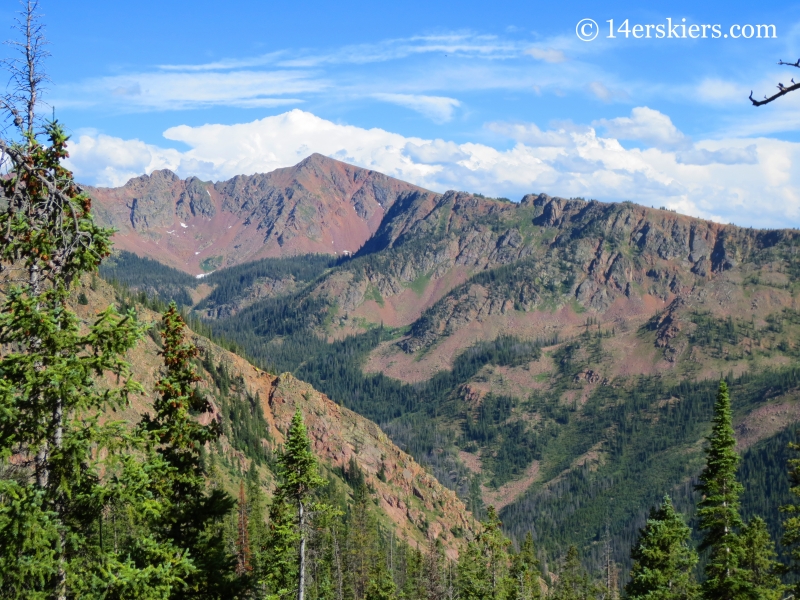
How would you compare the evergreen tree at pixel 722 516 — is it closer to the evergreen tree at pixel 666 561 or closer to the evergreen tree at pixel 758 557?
the evergreen tree at pixel 666 561

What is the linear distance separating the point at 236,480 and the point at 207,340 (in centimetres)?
6317

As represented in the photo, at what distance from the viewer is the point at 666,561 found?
44.7 metres

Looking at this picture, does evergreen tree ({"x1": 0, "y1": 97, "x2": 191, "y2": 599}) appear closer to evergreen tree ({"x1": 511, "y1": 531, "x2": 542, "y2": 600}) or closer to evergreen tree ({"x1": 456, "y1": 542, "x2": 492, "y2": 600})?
evergreen tree ({"x1": 456, "y1": 542, "x2": 492, "y2": 600})

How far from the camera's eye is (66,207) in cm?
1714

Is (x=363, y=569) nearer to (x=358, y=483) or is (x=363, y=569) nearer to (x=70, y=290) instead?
(x=358, y=483)

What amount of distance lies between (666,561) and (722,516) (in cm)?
677

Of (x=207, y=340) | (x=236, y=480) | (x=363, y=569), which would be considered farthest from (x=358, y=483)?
(x=363, y=569)

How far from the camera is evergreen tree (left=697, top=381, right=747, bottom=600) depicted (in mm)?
38625

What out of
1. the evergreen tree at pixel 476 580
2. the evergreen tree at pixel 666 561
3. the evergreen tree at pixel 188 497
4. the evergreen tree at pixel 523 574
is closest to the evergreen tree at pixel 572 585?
the evergreen tree at pixel 523 574

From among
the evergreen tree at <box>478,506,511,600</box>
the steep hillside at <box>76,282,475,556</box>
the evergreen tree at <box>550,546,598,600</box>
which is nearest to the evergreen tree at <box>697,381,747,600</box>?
the evergreen tree at <box>478,506,511,600</box>

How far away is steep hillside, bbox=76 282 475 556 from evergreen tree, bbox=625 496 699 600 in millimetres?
111431

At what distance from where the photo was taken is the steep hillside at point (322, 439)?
521 ft

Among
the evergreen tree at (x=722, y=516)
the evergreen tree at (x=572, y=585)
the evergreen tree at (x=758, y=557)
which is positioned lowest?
the evergreen tree at (x=572, y=585)

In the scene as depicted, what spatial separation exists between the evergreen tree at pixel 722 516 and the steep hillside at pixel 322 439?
117 metres
